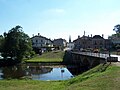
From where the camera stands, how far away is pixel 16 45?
90.8m

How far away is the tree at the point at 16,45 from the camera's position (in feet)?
299

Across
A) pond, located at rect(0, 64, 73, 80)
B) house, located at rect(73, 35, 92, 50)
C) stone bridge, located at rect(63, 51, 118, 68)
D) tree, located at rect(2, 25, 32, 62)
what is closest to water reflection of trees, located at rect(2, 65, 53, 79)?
pond, located at rect(0, 64, 73, 80)

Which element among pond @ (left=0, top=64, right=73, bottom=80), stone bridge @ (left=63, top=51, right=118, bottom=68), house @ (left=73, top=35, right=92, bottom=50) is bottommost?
pond @ (left=0, top=64, right=73, bottom=80)

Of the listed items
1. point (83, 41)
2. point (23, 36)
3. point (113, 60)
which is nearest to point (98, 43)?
point (83, 41)

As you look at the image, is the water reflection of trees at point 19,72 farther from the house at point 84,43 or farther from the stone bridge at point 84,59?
the house at point 84,43

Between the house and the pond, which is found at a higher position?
the house

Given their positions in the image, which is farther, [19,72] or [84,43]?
[84,43]

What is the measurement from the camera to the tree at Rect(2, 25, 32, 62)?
299 ft

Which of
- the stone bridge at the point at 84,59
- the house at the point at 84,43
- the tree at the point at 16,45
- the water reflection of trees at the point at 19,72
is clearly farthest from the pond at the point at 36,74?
the house at the point at 84,43

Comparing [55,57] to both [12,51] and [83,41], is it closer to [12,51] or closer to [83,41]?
Result: [12,51]

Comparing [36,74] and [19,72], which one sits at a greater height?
[19,72]

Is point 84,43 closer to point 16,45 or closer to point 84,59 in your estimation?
point 16,45

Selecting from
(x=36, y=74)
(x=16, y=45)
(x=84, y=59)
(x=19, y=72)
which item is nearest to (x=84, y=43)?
(x=16, y=45)

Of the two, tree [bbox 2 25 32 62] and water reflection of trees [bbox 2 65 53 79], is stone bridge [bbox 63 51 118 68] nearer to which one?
water reflection of trees [bbox 2 65 53 79]
